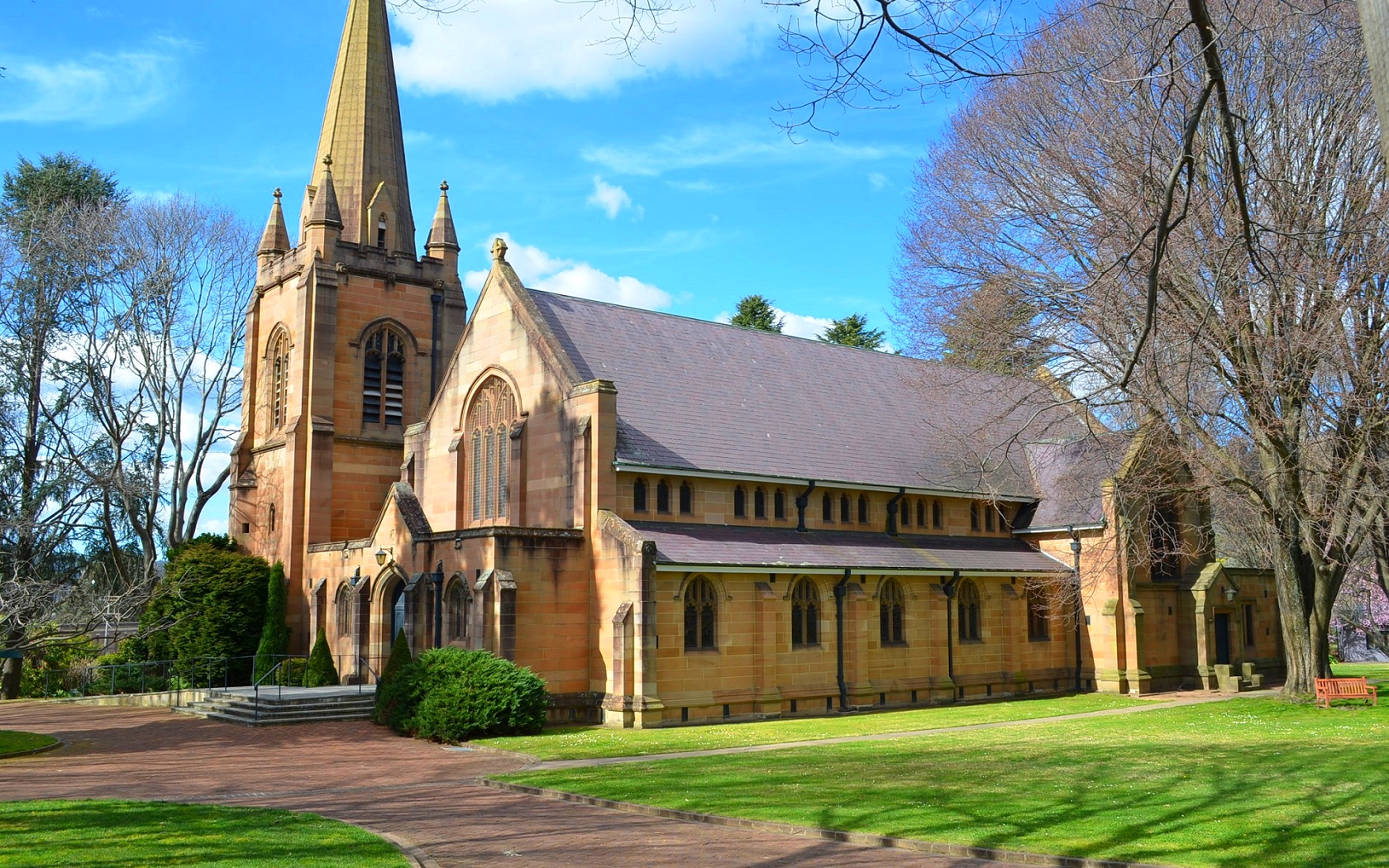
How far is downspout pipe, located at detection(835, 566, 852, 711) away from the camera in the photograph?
32.8m

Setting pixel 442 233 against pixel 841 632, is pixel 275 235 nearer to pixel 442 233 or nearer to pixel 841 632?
pixel 442 233

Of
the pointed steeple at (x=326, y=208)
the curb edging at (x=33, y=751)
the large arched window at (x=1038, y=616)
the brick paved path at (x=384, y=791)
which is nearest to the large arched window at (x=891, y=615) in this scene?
the large arched window at (x=1038, y=616)

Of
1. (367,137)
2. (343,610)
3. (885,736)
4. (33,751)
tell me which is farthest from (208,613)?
(885,736)

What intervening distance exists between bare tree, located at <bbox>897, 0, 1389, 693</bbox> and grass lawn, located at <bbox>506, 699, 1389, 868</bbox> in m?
6.29

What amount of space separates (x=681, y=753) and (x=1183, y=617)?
78.4 ft

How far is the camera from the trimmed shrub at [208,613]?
126 feet

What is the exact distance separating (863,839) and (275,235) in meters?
38.6

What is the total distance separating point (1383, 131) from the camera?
6082mm

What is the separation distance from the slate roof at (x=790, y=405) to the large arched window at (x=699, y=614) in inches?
133

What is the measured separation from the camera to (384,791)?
741 inches

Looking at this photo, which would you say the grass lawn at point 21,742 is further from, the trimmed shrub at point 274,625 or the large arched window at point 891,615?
the large arched window at point 891,615

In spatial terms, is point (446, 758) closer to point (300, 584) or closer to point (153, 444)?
point (300, 584)

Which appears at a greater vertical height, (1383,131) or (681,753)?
(1383,131)

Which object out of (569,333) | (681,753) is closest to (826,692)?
(681,753)
